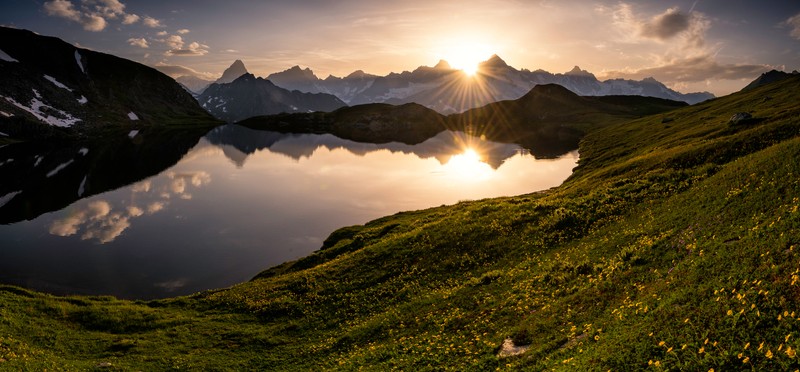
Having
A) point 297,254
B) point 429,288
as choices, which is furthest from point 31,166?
point 429,288

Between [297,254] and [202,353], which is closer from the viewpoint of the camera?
[202,353]

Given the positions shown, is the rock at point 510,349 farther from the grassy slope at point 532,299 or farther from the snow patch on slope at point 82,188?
the snow patch on slope at point 82,188

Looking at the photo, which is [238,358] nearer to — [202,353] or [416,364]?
[202,353]

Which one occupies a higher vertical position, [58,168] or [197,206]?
[58,168]

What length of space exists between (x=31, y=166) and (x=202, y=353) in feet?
466

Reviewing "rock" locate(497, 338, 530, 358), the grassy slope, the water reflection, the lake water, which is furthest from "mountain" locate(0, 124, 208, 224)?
"rock" locate(497, 338, 530, 358)

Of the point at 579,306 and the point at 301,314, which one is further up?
the point at 579,306

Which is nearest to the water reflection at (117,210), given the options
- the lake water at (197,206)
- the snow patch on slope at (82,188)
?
the lake water at (197,206)

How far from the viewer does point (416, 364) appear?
22.0 metres

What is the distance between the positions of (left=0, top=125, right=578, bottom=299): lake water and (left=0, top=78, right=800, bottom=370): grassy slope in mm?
11127

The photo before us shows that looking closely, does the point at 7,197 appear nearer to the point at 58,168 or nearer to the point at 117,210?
the point at 117,210

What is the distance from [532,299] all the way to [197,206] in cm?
7934

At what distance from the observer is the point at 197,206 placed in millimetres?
85438

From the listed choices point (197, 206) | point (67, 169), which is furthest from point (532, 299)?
point (67, 169)
